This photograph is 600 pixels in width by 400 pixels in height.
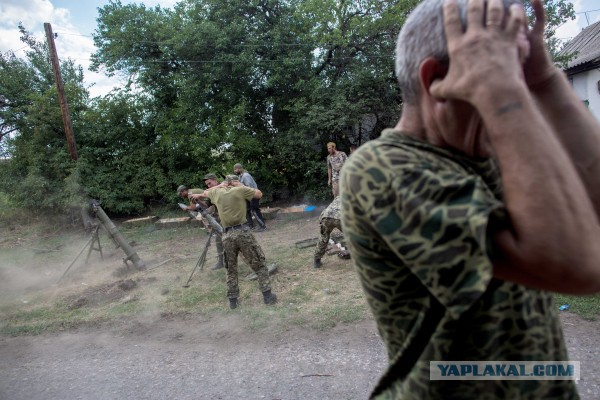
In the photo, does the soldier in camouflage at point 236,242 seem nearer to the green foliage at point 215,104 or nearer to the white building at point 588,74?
the green foliage at point 215,104

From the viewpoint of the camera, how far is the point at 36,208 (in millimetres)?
14891

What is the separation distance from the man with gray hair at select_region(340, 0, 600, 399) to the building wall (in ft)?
62.7

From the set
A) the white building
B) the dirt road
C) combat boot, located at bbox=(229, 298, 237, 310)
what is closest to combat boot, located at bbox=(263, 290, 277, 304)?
combat boot, located at bbox=(229, 298, 237, 310)

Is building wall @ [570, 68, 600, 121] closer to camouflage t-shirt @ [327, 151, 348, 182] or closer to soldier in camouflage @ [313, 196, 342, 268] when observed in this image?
camouflage t-shirt @ [327, 151, 348, 182]

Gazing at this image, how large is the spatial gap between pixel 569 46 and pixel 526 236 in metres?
25.0

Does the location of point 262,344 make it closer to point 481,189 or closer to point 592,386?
point 592,386

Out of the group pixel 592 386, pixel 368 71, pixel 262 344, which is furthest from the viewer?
pixel 368 71

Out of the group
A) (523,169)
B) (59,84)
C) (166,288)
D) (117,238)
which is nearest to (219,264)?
(166,288)

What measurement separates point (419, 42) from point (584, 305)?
4.97 metres

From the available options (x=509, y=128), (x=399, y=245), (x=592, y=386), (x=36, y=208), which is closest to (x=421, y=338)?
(x=399, y=245)

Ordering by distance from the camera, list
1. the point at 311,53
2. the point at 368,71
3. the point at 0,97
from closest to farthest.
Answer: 1. the point at 368,71
2. the point at 311,53
3. the point at 0,97

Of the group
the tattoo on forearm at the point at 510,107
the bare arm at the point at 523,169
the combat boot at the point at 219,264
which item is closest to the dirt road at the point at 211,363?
the combat boot at the point at 219,264

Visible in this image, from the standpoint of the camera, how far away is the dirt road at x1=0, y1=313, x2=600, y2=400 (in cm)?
384

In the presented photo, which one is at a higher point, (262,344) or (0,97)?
(0,97)
